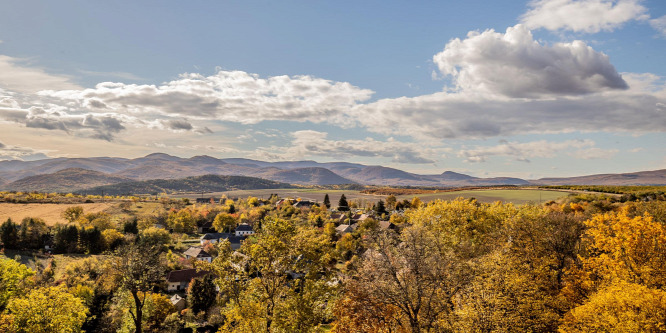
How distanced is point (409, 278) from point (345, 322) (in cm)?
428

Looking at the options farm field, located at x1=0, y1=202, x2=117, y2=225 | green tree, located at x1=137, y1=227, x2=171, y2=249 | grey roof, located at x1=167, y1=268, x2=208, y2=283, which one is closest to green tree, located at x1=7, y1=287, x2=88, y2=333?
grey roof, located at x1=167, y1=268, x2=208, y2=283

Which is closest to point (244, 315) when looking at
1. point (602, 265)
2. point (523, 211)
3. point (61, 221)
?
point (602, 265)

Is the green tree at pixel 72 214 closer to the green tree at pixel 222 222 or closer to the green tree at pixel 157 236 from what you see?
the green tree at pixel 157 236

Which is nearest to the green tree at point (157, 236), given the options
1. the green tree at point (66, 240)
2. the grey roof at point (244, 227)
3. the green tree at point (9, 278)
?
the green tree at point (66, 240)

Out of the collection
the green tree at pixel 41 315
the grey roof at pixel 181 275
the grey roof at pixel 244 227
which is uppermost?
the green tree at pixel 41 315

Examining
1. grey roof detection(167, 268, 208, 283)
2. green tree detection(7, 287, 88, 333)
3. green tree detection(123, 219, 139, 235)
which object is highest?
green tree detection(7, 287, 88, 333)

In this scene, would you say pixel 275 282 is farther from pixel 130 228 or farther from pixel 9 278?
pixel 130 228

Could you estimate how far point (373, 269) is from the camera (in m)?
17.2

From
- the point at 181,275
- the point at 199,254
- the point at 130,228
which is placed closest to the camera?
the point at 181,275

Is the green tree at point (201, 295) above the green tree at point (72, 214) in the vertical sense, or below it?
below

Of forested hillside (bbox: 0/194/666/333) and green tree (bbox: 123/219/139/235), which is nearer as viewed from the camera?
forested hillside (bbox: 0/194/666/333)

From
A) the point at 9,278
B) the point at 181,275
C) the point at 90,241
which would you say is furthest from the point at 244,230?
the point at 9,278

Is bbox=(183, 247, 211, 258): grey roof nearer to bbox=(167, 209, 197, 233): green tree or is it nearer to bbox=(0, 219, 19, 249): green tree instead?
bbox=(167, 209, 197, 233): green tree

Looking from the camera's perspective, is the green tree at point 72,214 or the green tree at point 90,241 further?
the green tree at point 72,214
